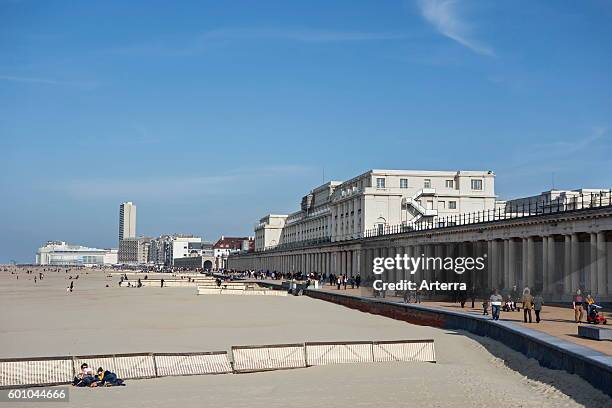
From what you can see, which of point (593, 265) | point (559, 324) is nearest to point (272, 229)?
point (593, 265)

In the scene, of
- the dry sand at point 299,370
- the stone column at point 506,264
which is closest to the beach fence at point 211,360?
the dry sand at point 299,370

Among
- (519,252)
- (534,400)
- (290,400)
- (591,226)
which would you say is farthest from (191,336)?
(519,252)

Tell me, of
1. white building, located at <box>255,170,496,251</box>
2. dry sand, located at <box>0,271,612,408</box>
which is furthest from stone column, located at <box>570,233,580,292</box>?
white building, located at <box>255,170,496,251</box>

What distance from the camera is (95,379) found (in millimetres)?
19281

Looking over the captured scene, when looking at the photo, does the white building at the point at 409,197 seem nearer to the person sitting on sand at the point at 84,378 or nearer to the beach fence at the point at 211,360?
the beach fence at the point at 211,360

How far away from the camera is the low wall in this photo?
16.2 metres

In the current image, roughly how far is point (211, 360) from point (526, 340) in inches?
385

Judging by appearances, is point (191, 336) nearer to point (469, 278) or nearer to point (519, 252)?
point (469, 278)

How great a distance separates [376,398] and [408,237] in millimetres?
47578

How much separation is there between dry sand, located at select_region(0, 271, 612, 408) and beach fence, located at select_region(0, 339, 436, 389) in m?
0.57

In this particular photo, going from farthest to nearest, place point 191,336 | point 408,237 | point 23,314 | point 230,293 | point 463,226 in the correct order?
point 230,293, point 408,237, point 463,226, point 23,314, point 191,336

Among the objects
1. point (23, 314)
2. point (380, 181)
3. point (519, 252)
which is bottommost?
point (23, 314)

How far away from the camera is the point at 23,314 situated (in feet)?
146

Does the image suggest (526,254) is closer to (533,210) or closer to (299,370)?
(299,370)
